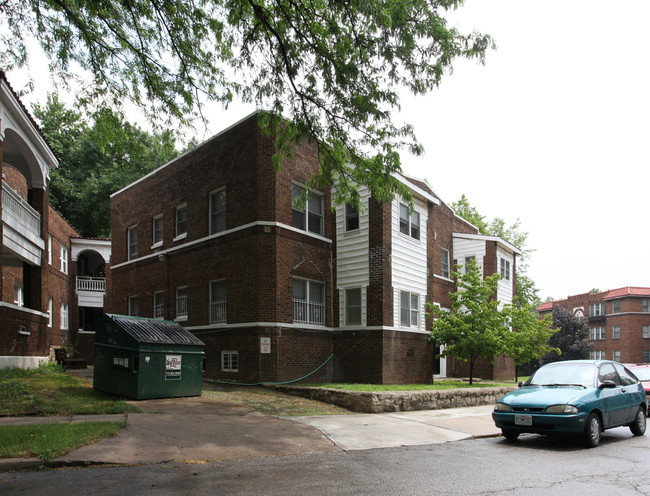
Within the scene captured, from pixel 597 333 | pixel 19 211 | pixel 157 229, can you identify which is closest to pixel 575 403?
pixel 19 211

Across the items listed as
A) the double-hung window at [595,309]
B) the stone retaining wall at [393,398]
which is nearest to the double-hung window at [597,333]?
the double-hung window at [595,309]

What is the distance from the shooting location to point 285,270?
16594 millimetres

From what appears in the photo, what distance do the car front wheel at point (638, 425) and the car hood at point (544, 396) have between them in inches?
78.3

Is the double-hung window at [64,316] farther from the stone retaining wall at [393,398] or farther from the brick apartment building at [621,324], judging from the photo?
the brick apartment building at [621,324]

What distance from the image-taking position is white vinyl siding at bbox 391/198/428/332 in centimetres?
1783

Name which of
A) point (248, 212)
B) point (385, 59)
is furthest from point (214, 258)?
point (385, 59)

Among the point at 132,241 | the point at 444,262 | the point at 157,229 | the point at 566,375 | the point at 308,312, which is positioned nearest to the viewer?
the point at 566,375

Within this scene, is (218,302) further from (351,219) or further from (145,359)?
(145,359)

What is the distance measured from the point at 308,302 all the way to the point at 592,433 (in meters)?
10.0

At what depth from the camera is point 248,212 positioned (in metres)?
16.8

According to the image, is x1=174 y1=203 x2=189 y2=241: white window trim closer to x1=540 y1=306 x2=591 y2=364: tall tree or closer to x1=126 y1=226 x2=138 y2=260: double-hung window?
x1=126 y1=226 x2=138 y2=260: double-hung window

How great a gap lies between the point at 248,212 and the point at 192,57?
6.39 meters

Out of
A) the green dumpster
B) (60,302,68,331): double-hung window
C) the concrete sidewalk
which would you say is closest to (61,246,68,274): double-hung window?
(60,302,68,331): double-hung window

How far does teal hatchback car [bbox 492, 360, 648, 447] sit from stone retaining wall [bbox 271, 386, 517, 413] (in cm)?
348
